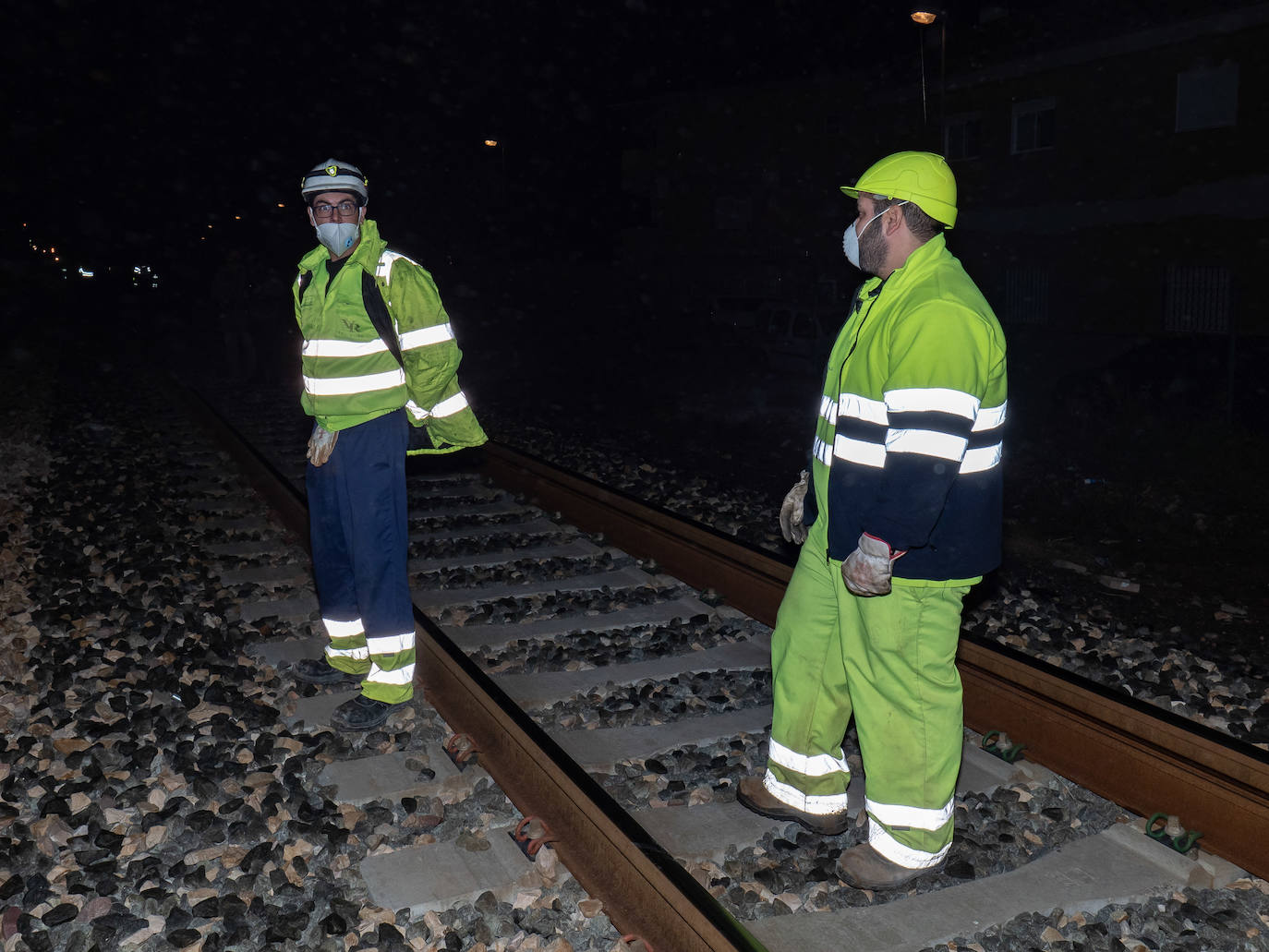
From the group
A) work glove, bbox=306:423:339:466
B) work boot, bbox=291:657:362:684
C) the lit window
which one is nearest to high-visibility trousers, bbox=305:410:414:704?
work glove, bbox=306:423:339:466

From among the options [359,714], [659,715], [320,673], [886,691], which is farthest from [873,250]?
[320,673]

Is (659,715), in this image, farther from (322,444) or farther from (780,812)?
(322,444)

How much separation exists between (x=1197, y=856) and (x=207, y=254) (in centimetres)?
4263

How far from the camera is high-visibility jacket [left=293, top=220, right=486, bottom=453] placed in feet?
14.1

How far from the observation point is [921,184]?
3080 mm

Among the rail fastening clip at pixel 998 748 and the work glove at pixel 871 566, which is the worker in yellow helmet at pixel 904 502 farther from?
the rail fastening clip at pixel 998 748

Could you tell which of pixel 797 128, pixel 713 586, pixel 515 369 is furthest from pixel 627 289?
pixel 713 586

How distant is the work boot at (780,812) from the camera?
3621 millimetres

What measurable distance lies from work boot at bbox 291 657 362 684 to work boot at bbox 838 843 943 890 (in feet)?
8.46

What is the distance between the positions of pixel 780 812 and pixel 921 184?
2103 millimetres

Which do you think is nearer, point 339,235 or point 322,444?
point 339,235

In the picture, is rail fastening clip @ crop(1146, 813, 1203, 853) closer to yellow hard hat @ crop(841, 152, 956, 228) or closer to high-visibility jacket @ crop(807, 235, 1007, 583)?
high-visibility jacket @ crop(807, 235, 1007, 583)

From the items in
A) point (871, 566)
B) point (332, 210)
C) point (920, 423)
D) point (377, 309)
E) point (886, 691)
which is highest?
point (332, 210)

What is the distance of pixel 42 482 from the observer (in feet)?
31.0
